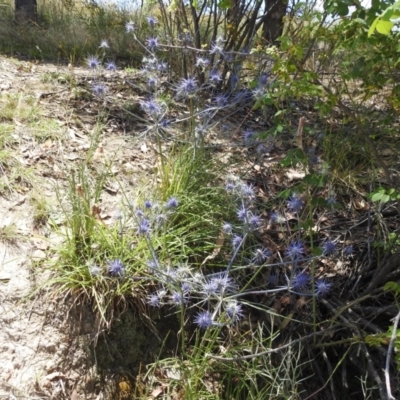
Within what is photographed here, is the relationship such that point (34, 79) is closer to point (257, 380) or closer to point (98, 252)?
point (98, 252)

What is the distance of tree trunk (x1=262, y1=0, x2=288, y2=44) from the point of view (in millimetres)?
4539

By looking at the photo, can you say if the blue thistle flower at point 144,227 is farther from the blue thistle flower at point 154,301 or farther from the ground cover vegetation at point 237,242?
the blue thistle flower at point 154,301

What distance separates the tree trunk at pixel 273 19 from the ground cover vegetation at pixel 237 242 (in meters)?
1.32

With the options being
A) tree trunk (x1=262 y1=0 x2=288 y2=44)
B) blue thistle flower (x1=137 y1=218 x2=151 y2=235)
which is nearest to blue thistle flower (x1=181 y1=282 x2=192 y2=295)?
blue thistle flower (x1=137 y1=218 x2=151 y2=235)

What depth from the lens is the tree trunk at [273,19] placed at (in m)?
4.54

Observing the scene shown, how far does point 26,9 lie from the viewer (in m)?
7.33

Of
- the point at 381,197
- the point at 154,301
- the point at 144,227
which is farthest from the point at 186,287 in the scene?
the point at 381,197

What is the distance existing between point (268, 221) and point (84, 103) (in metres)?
1.86

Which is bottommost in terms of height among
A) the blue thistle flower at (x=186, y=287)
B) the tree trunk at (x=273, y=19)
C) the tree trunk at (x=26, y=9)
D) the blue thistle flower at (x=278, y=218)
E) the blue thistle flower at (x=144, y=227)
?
the blue thistle flower at (x=186, y=287)

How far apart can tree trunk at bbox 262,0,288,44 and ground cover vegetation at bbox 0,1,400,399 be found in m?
1.32

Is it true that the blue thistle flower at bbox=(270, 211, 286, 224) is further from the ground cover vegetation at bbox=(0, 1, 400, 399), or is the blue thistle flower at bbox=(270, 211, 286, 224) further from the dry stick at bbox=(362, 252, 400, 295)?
the dry stick at bbox=(362, 252, 400, 295)

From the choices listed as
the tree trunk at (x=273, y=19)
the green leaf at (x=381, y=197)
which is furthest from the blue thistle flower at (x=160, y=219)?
the tree trunk at (x=273, y=19)

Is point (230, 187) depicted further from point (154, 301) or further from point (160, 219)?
point (154, 301)

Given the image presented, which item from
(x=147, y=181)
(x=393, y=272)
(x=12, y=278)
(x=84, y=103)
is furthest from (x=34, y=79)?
(x=393, y=272)
